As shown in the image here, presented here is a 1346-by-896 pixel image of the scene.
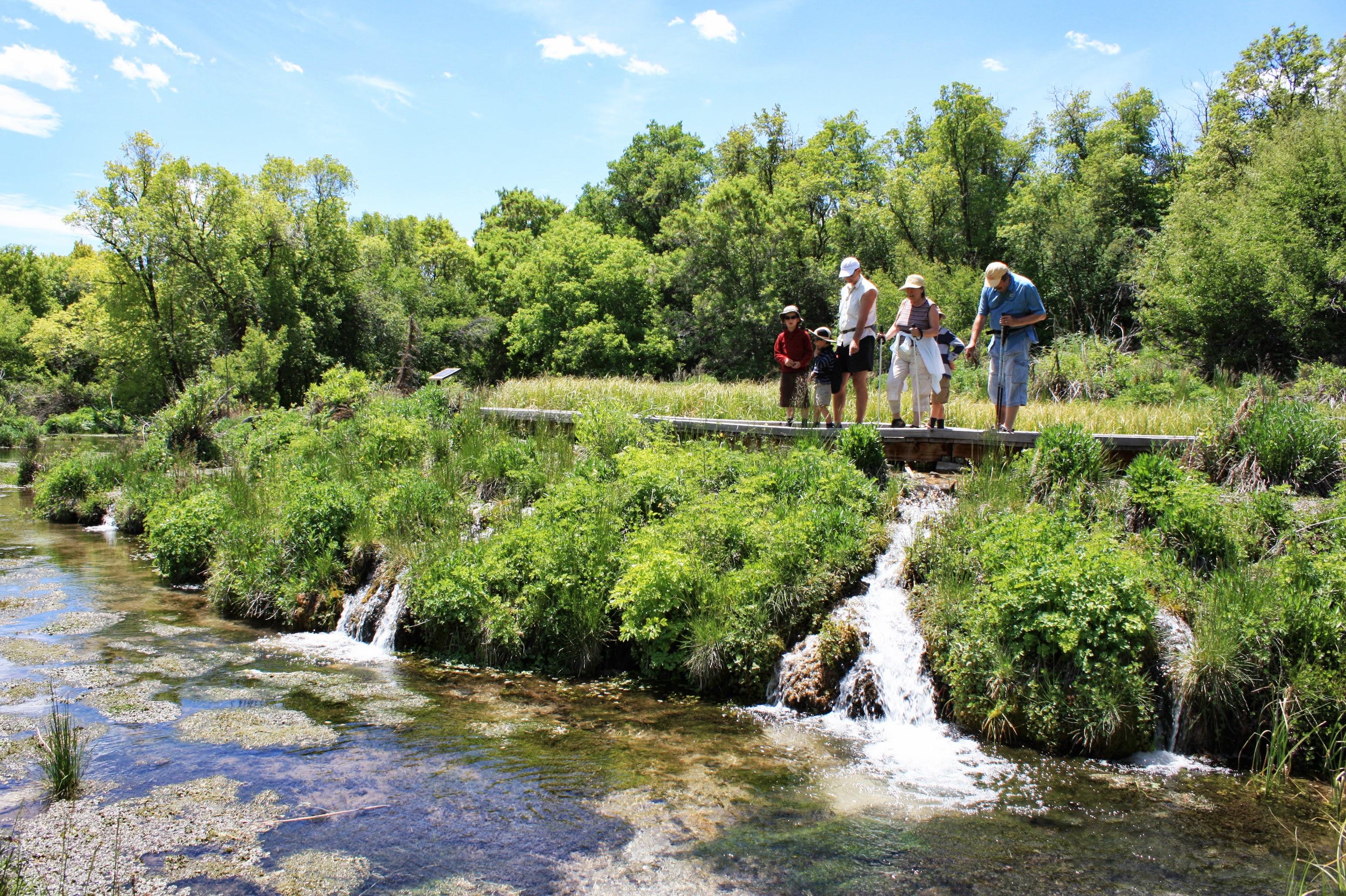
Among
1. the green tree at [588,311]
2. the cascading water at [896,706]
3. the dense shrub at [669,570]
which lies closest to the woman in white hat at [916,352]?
the dense shrub at [669,570]

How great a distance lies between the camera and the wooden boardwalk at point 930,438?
27.2ft

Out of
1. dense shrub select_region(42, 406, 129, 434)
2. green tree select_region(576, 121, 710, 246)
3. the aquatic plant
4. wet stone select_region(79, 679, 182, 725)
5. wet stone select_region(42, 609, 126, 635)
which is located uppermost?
green tree select_region(576, 121, 710, 246)

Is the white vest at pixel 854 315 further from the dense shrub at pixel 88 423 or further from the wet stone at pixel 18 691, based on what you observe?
the dense shrub at pixel 88 423

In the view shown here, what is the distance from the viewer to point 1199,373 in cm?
→ 2195

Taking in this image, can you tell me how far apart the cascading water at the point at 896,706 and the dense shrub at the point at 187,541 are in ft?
27.3

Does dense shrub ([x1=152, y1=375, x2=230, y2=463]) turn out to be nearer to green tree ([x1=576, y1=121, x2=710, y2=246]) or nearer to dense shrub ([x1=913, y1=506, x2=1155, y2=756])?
dense shrub ([x1=913, y1=506, x2=1155, y2=756])


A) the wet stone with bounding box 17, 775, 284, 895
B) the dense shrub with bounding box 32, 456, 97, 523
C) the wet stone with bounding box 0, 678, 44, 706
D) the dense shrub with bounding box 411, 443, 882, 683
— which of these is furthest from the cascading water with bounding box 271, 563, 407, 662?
the dense shrub with bounding box 32, 456, 97, 523

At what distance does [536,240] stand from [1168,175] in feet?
106

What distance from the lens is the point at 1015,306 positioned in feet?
28.5

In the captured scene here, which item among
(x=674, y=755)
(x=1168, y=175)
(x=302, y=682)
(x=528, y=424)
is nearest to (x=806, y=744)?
(x=674, y=755)

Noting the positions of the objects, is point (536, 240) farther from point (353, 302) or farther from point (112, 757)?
point (112, 757)

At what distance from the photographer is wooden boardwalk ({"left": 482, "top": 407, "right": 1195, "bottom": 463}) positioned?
8.28 m

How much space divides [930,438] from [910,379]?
975 millimetres

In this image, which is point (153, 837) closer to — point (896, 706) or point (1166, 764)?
point (896, 706)
